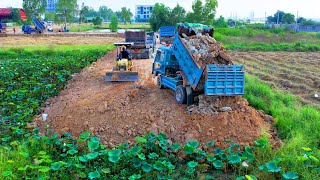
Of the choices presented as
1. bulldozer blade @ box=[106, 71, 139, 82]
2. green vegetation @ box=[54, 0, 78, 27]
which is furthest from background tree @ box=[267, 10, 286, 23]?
bulldozer blade @ box=[106, 71, 139, 82]

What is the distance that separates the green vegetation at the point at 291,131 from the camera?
7180 mm

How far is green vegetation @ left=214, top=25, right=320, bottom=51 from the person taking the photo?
33.0 meters

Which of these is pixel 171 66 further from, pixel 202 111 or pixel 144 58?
pixel 144 58

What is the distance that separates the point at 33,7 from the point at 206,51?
60.0m

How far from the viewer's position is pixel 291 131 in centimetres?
929

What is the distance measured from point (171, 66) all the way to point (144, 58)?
10.3 meters

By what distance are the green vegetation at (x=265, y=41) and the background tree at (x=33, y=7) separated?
122ft

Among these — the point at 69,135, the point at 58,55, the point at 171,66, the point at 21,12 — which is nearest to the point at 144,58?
the point at 58,55

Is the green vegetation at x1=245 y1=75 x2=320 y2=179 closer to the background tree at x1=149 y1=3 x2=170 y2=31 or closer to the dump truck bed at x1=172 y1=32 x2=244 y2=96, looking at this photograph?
the dump truck bed at x1=172 y1=32 x2=244 y2=96

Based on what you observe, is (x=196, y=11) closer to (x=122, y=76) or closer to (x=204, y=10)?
(x=204, y=10)

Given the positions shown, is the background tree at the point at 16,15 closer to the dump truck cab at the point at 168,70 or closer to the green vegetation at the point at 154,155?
the dump truck cab at the point at 168,70

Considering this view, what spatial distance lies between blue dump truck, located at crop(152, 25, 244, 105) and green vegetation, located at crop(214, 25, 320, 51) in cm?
2162

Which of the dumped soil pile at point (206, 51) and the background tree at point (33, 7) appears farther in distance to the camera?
the background tree at point (33, 7)

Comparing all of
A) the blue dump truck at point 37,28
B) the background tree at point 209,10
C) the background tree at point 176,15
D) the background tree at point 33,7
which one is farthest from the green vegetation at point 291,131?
the background tree at point 33,7
